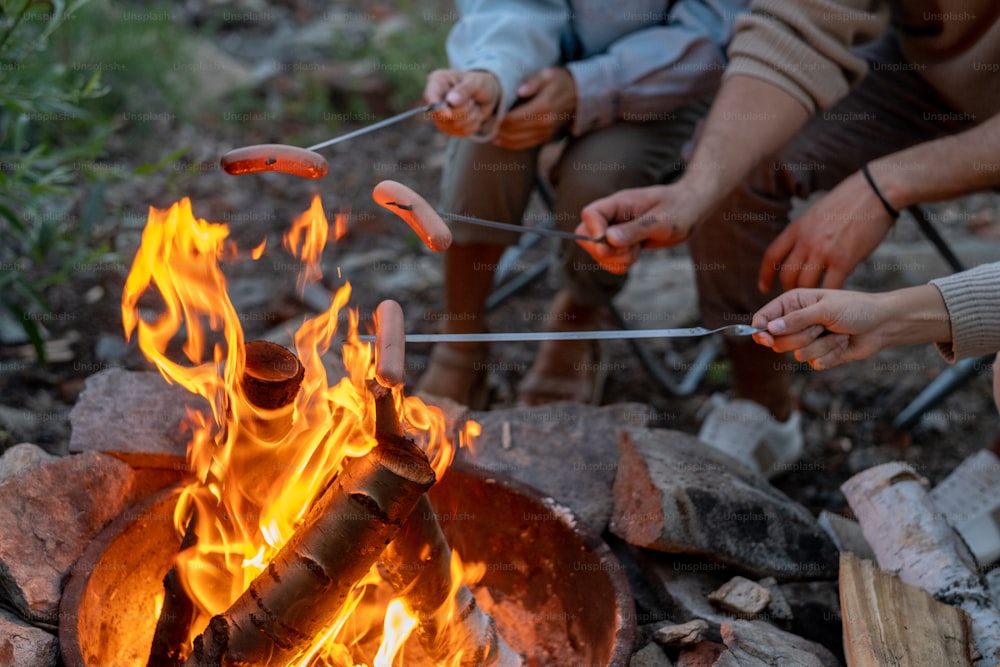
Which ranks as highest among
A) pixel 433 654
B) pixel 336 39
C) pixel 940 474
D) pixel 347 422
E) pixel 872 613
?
pixel 347 422

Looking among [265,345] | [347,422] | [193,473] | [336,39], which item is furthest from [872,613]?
[336,39]

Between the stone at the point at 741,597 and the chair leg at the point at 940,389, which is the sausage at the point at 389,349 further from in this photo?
the chair leg at the point at 940,389

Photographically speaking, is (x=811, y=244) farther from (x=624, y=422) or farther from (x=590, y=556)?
(x=590, y=556)

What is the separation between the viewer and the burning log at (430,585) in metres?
1.55

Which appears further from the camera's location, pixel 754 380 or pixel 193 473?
pixel 754 380

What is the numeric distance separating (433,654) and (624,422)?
0.91 meters

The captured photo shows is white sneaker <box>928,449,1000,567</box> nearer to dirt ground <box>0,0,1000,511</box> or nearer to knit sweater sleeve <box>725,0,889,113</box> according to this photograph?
dirt ground <box>0,0,1000,511</box>

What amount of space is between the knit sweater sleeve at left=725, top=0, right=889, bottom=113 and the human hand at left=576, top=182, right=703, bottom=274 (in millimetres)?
405

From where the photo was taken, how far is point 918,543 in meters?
2.13

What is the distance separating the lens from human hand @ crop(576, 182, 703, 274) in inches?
87.1

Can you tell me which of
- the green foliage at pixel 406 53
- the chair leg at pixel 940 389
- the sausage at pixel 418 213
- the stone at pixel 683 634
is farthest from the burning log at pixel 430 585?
the green foliage at pixel 406 53

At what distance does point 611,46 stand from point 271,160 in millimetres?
1332

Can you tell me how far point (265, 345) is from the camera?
1649mm

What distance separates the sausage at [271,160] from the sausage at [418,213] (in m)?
0.13
